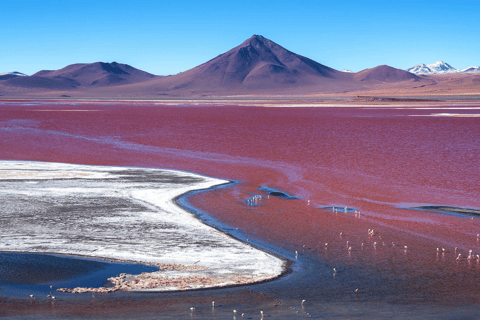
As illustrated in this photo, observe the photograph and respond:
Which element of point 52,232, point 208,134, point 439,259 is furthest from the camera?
point 208,134

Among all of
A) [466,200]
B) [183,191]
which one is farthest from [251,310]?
[466,200]

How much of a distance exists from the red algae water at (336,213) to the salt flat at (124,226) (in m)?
0.68

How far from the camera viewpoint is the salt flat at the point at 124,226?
26.8 ft

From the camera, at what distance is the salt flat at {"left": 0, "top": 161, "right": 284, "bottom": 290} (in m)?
8.16

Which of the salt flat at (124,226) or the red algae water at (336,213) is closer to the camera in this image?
the red algae water at (336,213)

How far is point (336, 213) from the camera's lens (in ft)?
39.5

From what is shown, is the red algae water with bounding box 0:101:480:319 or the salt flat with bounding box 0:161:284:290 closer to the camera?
the red algae water with bounding box 0:101:480:319

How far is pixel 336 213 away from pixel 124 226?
4846 mm

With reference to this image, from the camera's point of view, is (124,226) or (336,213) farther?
(336,213)

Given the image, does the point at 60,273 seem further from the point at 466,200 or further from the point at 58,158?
the point at 58,158

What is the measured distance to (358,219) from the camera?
11.5 m

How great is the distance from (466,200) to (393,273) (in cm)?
654

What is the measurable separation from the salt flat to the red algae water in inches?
26.9

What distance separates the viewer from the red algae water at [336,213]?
679 cm
